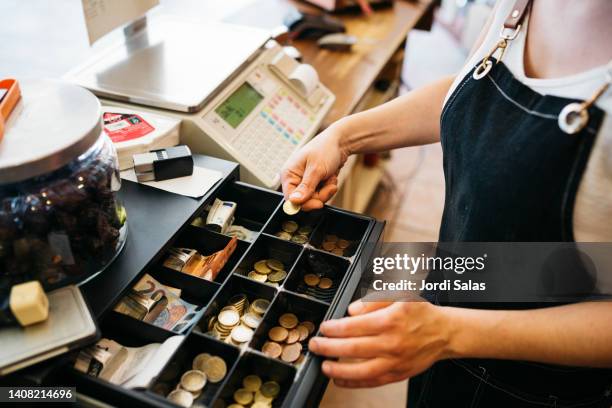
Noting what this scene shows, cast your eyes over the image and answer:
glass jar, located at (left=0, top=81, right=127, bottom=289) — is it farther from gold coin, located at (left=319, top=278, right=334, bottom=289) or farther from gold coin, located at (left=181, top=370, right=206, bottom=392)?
gold coin, located at (left=319, top=278, right=334, bottom=289)

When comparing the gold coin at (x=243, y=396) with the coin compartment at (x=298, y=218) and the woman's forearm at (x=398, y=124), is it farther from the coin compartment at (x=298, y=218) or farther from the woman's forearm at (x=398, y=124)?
the woman's forearm at (x=398, y=124)

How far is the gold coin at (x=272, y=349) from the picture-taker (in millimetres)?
729


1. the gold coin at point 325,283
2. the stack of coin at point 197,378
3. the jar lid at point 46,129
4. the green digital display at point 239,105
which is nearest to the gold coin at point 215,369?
the stack of coin at point 197,378

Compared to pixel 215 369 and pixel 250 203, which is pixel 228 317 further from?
pixel 250 203

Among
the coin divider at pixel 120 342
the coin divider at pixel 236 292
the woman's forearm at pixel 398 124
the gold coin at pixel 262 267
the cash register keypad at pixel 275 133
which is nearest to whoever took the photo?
the coin divider at pixel 120 342

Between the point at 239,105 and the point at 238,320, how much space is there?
56 cm

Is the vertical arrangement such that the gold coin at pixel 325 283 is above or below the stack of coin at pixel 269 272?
below

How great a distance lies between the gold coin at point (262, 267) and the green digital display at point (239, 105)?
0.38 m

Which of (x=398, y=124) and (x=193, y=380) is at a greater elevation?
(x=398, y=124)

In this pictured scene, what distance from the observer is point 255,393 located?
26.6 inches

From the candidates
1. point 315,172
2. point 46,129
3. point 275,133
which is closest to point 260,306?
point 315,172

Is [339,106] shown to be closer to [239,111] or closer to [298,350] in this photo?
[239,111]

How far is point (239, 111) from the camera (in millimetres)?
1136

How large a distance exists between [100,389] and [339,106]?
103cm
